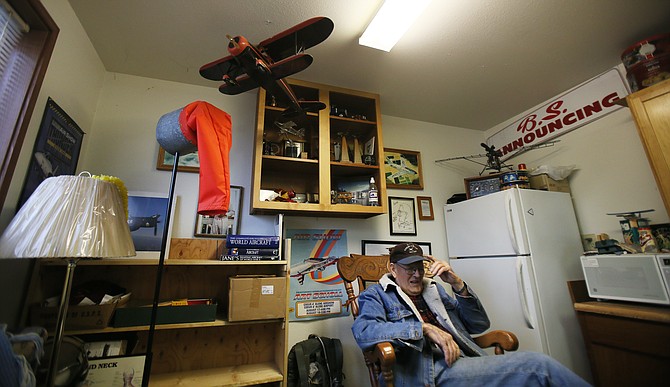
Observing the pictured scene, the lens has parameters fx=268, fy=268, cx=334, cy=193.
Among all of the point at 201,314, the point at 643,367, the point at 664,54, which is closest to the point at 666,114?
the point at 664,54

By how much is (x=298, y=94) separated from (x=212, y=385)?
6.33 feet

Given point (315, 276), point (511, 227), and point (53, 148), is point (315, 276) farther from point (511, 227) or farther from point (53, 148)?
point (53, 148)

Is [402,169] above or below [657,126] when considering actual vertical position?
above

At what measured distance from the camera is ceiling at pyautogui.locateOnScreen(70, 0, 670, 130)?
4.87ft

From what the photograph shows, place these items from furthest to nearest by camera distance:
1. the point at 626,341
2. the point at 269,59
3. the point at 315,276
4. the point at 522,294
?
the point at 315,276 → the point at 522,294 → the point at 626,341 → the point at 269,59

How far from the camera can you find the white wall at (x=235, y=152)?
1.69 meters

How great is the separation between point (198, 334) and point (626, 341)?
2.42 meters

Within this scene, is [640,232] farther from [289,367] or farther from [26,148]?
[26,148]

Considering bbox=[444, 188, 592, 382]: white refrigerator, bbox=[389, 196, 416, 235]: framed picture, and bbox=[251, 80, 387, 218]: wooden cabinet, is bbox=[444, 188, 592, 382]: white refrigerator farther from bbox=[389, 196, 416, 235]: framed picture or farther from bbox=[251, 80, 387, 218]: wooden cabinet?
bbox=[251, 80, 387, 218]: wooden cabinet

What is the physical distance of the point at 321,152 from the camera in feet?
6.31

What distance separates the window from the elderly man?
5.44 feet

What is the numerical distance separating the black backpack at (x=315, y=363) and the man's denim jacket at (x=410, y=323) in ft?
1.61

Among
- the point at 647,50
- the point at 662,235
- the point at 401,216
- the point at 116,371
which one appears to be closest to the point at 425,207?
the point at 401,216

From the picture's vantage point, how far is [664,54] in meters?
1.56
